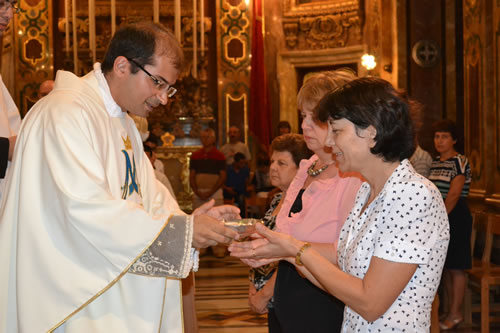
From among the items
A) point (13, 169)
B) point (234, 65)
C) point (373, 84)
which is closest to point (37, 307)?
point (13, 169)

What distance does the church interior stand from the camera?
729 centimetres

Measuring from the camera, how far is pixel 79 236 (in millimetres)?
2275

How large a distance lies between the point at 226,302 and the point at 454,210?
8.39 feet

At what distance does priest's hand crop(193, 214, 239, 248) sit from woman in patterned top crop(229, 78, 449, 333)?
0.60 feet

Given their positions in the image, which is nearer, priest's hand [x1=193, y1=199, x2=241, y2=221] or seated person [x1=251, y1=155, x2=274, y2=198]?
priest's hand [x1=193, y1=199, x2=241, y2=221]

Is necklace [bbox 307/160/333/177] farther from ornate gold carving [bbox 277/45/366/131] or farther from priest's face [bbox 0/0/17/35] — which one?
ornate gold carving [bbox 277/45/366/131]

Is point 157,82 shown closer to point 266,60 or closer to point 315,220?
point 315,220

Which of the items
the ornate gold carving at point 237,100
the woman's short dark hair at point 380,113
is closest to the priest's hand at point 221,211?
the woman's short dark hair at point 380,113

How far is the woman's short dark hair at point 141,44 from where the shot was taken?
105 inches

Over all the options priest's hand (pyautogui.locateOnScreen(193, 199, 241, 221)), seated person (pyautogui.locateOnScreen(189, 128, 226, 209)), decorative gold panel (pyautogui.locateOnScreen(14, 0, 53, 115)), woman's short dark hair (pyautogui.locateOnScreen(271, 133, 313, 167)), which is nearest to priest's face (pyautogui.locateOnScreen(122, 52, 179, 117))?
priest's hand (pyautogui.locateOnScreen(193, 199, 241, 221))

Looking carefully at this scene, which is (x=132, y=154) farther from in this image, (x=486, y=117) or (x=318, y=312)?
(x=486, y=117)

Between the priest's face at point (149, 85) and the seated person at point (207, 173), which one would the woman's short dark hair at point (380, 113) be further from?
the seated person at point (207, 173)

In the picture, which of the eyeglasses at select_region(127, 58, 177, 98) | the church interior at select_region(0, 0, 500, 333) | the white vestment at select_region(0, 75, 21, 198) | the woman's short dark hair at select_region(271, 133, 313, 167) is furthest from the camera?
the church interior at select_region(0, 0, 500, 333)

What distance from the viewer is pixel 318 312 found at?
9.29 feet
